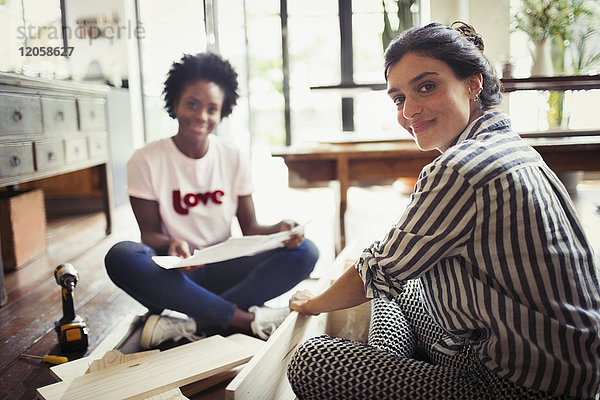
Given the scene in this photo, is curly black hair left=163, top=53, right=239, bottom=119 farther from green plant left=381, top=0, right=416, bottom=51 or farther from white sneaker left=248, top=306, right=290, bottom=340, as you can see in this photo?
green plant left=381, top=0, right=416, bottom=51

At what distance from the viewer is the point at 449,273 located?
908 mm

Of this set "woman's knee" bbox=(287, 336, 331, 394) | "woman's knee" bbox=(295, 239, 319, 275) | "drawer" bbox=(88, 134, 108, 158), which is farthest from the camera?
"drawer" bbox=(88, 134, 108, 158)

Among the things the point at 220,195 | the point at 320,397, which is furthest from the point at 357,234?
the point at 320,397

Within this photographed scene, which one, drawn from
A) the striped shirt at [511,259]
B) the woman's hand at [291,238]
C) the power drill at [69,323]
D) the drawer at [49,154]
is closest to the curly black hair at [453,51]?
the striped shirt at [511,259]

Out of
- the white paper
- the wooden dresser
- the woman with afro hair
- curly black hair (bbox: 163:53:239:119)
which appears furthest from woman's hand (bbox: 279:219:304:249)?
the wooden dresser

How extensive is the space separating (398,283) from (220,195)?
97 centimetres

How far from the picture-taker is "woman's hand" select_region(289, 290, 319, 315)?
118 centimetres

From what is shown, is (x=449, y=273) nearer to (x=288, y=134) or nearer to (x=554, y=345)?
(x=554, y=345)

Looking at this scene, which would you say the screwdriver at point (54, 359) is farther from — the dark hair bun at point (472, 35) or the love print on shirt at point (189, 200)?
the dark hair bun at point (472, 35)

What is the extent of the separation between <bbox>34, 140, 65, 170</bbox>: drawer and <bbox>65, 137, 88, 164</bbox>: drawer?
0.06 metres

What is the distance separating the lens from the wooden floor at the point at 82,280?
1560mm

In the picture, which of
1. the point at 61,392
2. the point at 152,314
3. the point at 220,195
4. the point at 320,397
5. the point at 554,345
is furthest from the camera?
the point at 220,195

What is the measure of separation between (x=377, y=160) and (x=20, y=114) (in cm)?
156

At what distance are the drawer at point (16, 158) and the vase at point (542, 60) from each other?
2350 mm
